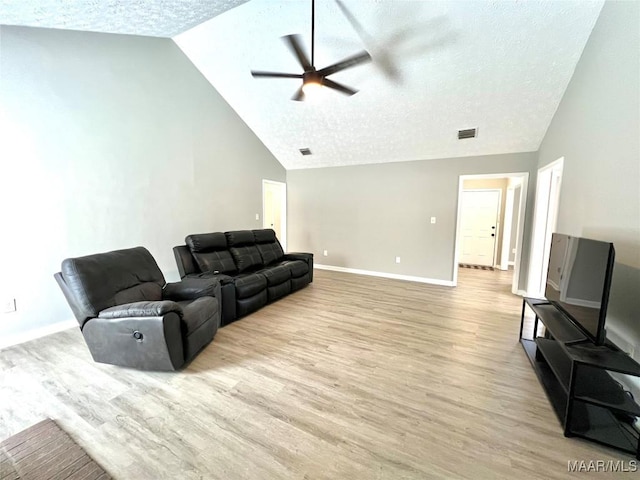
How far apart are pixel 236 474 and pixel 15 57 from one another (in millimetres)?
4110

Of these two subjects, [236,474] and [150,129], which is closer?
[236,474]

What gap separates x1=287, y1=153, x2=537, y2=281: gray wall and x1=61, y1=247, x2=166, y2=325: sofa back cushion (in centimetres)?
385

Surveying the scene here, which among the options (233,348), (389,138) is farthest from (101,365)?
(389,138)

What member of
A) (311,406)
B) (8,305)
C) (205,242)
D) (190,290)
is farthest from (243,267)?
(311,406)

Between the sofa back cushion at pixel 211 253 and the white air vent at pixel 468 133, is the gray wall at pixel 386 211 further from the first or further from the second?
the sofa back cushion at pixel 211 253

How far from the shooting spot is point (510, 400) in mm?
1892

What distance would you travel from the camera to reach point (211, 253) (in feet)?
12.4

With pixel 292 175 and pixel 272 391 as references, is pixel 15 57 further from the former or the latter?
pixel 292 175

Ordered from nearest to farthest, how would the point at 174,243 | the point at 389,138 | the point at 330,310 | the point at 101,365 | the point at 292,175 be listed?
the point at 101,365 → the point at 330,310 → the point at 174,243 → the point at 389,138 → the point at 292,175

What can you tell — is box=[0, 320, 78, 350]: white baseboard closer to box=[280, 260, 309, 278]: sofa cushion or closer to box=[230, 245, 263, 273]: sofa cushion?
box=[230, 245, 263, 273]: sofa cushion

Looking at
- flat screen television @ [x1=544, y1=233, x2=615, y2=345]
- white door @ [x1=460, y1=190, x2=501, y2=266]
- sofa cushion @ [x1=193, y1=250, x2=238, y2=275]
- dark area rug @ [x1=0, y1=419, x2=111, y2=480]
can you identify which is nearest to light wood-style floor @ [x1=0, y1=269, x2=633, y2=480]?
dark area rug @ [x1=0, y1=419, x2=111, y2=480]

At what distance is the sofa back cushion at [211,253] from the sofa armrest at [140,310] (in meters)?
1.45

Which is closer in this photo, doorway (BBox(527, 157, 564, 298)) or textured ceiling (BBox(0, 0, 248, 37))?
textured ceiling (BBox(0, 0, 248, 37))

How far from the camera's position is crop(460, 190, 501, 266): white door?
6.48 meters
